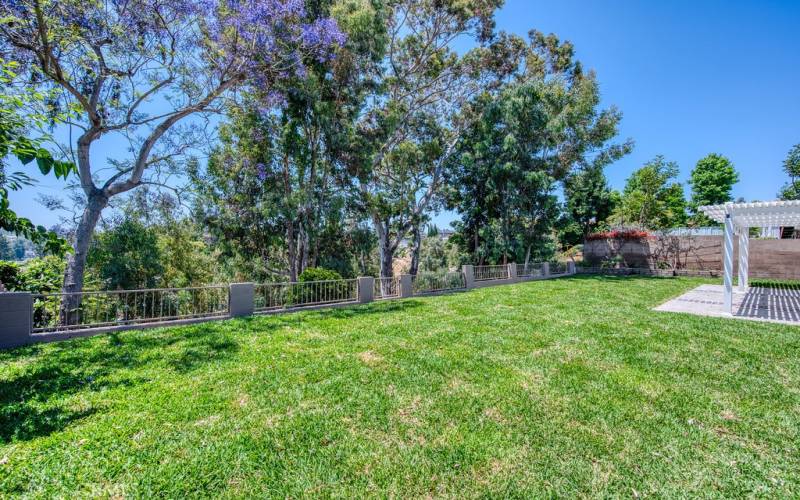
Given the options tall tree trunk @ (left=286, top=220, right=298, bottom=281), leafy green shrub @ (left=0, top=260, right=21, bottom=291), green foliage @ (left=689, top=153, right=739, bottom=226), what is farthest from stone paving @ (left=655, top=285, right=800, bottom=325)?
green foliage @ (left=689, top=153, right=739, bottom=226)

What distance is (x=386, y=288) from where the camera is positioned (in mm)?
10672

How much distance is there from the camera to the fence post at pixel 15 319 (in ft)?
17.0

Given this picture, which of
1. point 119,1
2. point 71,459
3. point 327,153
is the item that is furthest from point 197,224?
point 71,459

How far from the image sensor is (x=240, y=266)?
13102 mm

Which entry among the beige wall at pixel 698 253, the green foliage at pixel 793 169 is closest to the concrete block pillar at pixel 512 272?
the beige wall at pixel 698 253

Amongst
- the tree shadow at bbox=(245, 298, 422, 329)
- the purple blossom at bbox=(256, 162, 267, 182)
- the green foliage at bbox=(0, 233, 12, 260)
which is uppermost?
the purple blossom at bbox=(256, 162, 267, 182)

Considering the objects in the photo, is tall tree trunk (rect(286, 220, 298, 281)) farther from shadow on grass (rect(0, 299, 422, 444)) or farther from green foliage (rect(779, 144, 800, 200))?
green foliage (rect(779, 144, 800, 200))

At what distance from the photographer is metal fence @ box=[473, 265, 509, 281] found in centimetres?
1368

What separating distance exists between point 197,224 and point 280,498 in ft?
40.4

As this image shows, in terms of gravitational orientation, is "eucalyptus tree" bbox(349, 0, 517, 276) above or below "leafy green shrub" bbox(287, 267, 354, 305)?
above

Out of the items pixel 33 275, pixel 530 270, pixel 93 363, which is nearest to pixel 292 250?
pixel 33 275

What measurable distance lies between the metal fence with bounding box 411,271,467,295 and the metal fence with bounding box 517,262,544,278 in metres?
4.36

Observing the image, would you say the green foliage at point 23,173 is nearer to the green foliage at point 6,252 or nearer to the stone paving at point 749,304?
the green foliage at point 6,252

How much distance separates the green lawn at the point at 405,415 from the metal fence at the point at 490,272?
25.6 ft
